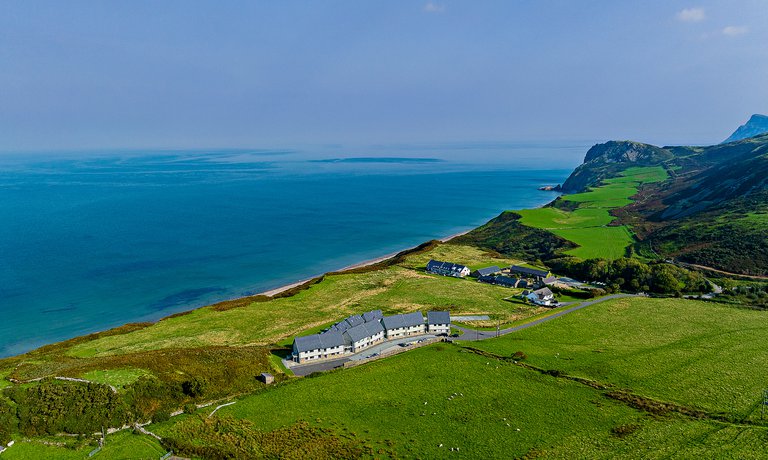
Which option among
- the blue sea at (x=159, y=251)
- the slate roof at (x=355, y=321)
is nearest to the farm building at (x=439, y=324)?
the slate roof at (x=355, y=321)

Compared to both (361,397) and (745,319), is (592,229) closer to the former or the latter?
(745,319)

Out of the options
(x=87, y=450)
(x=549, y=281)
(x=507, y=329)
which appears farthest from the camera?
(x=549, y=281)

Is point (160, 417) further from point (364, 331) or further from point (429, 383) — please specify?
point (364, 331)

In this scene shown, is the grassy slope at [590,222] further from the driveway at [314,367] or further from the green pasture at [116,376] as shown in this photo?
the green pasture at [116,376]

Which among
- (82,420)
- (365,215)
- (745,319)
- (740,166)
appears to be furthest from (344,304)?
(740,166)

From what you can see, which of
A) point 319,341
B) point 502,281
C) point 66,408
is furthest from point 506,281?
point 66,408

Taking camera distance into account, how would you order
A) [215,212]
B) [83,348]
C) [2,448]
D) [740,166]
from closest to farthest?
[2,448] → [83,348] → [740,166] → [215,212]

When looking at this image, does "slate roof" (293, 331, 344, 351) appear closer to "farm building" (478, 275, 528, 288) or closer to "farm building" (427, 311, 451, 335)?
"farm building" (427, 311, 451, 335)
